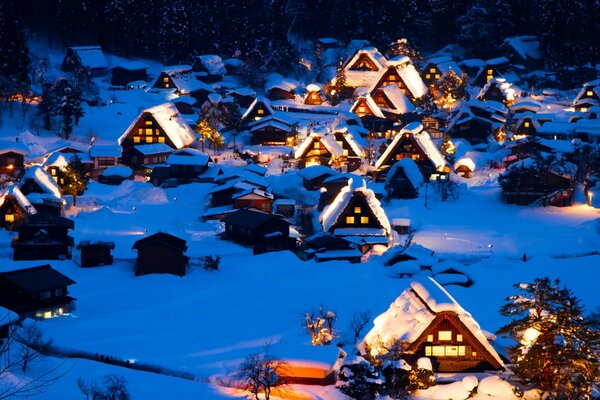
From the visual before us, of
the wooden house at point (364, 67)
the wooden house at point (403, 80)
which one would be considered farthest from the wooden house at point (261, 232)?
the wooden house at point (364, 67)

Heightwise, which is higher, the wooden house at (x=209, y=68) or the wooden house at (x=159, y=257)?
the wooden house at (x=209, y=68)

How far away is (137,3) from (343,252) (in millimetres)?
36837

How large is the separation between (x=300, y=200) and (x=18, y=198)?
12.7 meters

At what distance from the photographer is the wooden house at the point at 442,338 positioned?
2133 cm

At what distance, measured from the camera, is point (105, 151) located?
46469mm

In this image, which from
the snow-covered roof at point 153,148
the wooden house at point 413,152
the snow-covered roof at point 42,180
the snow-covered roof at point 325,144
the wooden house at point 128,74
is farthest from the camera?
the wooden house at point 128,74

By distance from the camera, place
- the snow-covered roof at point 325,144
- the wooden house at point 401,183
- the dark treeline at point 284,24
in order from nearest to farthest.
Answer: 1. the wooden house at point 401,183
2. the snow-covered roof at point 325,144
3. the dark treeline at point 284,24

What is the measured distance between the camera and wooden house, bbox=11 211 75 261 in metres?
32.3

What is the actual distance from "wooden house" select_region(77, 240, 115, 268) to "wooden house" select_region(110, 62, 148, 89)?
3076 centimetres

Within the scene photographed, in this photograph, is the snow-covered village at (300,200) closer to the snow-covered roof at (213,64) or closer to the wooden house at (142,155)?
the wooden house at (142,155)

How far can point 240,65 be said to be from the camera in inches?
2504

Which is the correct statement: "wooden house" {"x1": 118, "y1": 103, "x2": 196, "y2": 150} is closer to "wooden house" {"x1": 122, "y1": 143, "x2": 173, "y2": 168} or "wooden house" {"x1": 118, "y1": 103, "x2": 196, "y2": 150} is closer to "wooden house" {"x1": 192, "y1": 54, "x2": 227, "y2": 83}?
"wooden house" {"x1": 122, "y1": 143, "x2": 173, "y2": 168}

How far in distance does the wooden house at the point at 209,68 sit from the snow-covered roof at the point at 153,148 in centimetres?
1531

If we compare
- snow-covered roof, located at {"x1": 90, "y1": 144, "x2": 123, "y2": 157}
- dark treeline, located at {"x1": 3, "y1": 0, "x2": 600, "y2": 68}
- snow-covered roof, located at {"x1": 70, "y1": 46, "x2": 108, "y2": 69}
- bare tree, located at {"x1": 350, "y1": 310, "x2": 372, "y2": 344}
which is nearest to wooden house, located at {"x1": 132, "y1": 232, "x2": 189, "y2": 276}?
bare tree, located at {"x1": 350, "y1": 310, "x2": 372, "y2": 344}
